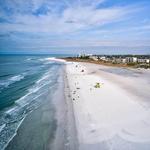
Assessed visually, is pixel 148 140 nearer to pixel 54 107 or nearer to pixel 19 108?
pixel 54 107

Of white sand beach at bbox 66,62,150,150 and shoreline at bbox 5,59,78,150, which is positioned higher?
white sand beach at bbox 66,62,150,150

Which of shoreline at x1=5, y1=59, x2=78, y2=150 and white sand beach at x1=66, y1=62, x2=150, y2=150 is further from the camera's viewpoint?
shoreline at x1=5, y1=59, x2=78, y2=150

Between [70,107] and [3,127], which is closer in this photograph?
[3,127]

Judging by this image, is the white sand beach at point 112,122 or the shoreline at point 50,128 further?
the shoreline at point 50,128

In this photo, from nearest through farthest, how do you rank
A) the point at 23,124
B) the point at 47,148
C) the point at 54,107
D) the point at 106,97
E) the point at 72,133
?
the point at 47,148 → the point at 72,133 → the point at 23,124 → the point at 54,107 → the point at 106,97

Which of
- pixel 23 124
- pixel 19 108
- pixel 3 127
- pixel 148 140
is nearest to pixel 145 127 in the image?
pixel 148 140

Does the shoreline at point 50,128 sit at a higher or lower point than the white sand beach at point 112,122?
lower

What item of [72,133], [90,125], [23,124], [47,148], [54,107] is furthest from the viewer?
[54,107]

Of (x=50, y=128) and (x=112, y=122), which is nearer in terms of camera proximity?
(x=50, y=128)

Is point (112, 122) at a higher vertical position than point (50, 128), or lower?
higher
